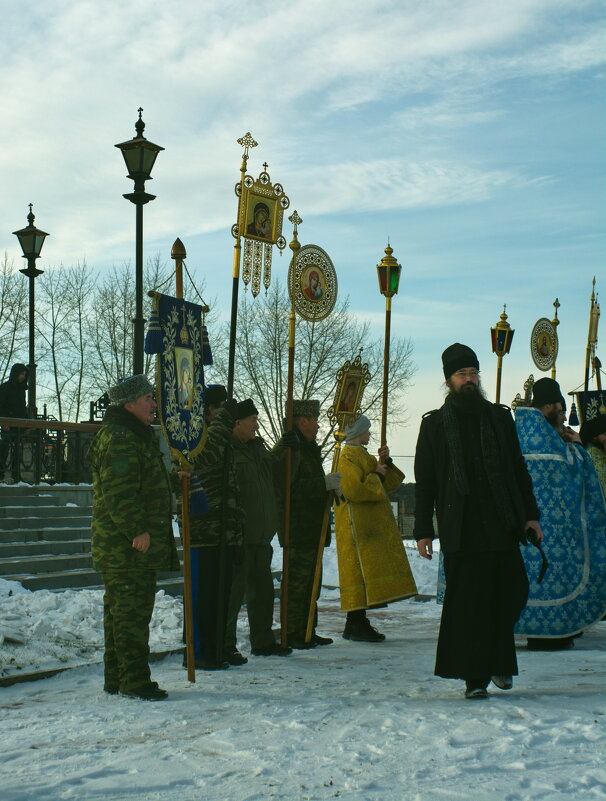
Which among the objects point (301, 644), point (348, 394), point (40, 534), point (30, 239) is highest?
point (30, 239)

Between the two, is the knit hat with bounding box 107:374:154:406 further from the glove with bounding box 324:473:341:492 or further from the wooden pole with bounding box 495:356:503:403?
the wooden pole with bounding box 495:356:503:403

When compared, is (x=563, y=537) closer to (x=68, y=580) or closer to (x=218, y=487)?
(x=218, y=487)

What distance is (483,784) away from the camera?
12.6 feet

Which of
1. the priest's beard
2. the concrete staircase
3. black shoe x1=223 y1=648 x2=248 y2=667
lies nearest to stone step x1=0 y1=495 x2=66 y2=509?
the concrete staircase

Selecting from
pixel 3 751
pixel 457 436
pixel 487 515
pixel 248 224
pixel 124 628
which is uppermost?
Result: pixel 248 224

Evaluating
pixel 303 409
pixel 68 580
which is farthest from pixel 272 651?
pixel 68 580

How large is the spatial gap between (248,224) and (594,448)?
365cm

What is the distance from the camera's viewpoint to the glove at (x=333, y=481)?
27.3 feet

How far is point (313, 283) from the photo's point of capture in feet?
30.2

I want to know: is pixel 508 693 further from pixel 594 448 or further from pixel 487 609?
pixel 594 448

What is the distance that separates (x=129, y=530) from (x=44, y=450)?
44.6ft

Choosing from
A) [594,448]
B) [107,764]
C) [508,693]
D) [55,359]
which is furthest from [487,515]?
[55,359]

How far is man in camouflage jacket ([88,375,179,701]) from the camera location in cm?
571

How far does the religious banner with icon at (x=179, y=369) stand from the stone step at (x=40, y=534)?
19.1ft
